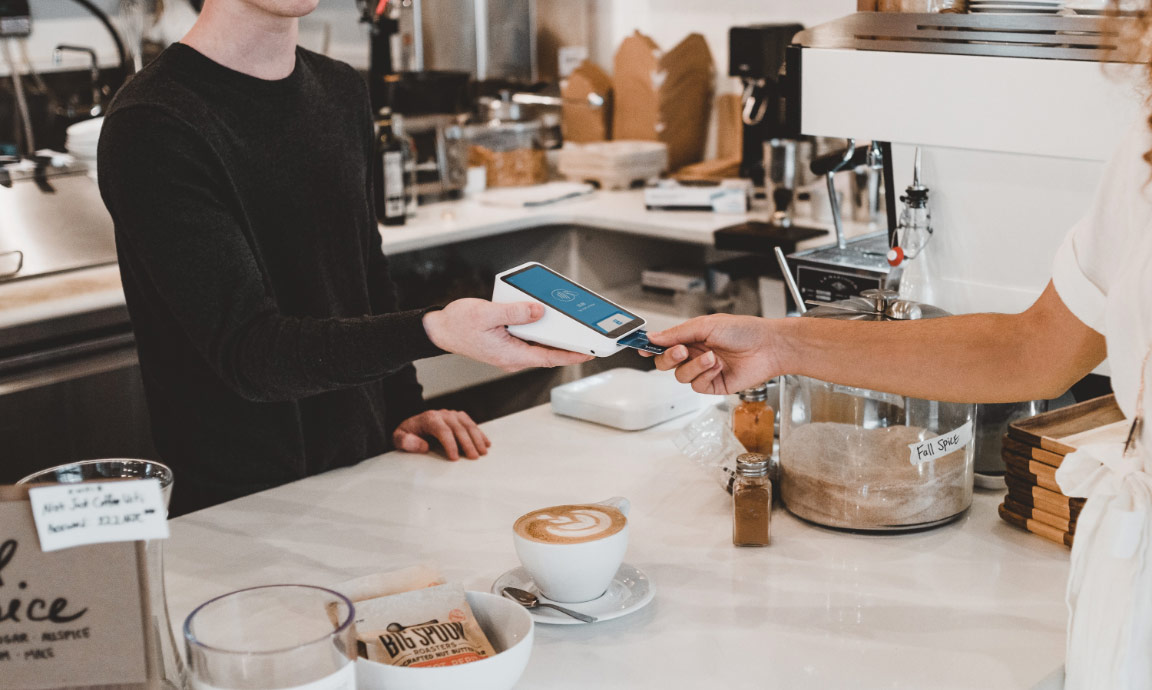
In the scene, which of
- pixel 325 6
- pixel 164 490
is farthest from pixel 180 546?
pixel 325 6

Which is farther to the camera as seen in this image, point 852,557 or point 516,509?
point 516,509

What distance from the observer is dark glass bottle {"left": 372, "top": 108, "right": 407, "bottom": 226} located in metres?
2.96

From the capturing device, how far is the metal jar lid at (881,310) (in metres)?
1.37

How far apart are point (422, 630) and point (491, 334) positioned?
37 centimetres

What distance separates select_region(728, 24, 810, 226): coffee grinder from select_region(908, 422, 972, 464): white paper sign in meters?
1.73

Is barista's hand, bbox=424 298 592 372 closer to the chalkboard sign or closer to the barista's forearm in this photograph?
the barista's forearm

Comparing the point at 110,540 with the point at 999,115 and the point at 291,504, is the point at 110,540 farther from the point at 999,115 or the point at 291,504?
the point at 999,115

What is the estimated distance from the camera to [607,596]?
1.12 m

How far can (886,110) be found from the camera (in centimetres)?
141

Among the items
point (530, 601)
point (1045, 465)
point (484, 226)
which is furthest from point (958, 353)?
point (484, 226)

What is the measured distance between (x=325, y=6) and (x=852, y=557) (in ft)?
9.25

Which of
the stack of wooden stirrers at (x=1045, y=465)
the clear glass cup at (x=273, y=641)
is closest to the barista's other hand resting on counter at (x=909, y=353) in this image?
the stack of wooden stirrers at (x=1045, y=465)

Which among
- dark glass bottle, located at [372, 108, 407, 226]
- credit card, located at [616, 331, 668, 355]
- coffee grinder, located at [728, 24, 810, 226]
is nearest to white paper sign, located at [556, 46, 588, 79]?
coffee grinder, located at [728, 24, 810, 226]

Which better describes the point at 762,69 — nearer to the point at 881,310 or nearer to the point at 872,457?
the point at 881,310
